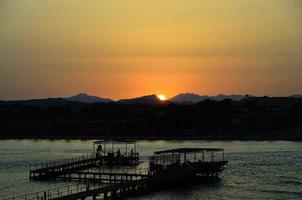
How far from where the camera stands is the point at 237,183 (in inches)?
2431

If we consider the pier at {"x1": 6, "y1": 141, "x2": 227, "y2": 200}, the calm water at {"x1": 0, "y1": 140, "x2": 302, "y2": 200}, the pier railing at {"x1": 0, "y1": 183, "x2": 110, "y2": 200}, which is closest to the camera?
the pier railing at {"x1": 0, "y1": 183, "x2": 110, "y2": 200}

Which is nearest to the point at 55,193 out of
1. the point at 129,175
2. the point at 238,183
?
the point at 129,175

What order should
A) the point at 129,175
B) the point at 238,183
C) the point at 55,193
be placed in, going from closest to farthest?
the point at 55,193 < the point at 129,175 < the point at 238,183

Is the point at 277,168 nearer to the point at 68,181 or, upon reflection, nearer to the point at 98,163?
the point at 98,163

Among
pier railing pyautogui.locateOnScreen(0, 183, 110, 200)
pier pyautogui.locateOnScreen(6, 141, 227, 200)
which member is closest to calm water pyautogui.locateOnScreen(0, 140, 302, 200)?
pier pyautogui.locateOnScreen(6, 141, 227, 200)

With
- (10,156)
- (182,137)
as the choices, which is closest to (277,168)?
(10,156)

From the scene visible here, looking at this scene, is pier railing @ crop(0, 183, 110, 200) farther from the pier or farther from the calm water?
the calm water

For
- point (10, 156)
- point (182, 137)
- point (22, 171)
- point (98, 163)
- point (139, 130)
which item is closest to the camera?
point (22, 171)

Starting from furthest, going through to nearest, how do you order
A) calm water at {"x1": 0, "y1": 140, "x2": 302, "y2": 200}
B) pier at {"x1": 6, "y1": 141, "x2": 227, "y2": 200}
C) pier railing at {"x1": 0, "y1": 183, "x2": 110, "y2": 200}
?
calm water at {"x1": 0, "y1": 140, "x2": 302, "y2": 200}
pier at {"x1": 6, "y1": 141, "x2": 227, "y2": 200}
pier railing at {"x1": 0, "y1": 183, "x2": 110, "y2": 200}

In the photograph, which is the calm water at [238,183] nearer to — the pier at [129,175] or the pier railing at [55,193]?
the pier at [129,175]

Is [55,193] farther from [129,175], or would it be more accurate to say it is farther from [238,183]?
[238,183]

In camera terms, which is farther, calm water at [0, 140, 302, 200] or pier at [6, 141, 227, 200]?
calm water at [0, 140, 302, 200]

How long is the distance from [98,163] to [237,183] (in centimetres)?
2484

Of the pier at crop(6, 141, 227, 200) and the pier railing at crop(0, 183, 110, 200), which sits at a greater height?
the pier at crop(6, 141, 227, 200)
